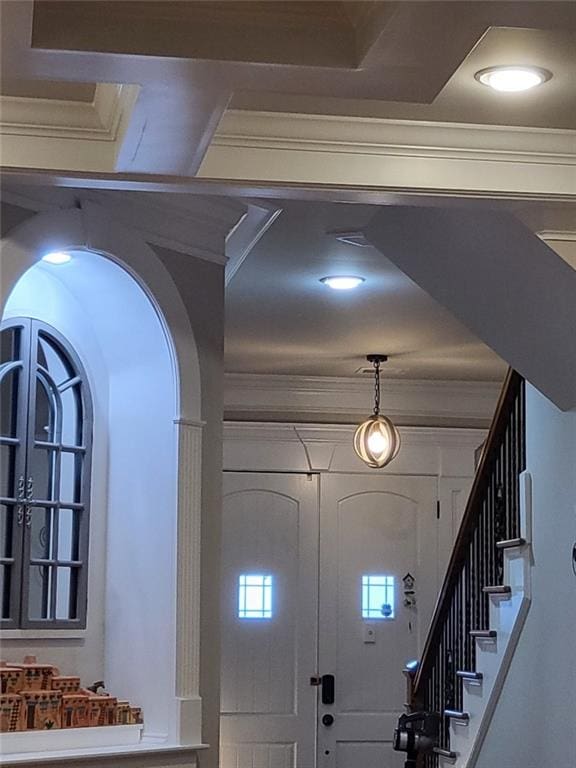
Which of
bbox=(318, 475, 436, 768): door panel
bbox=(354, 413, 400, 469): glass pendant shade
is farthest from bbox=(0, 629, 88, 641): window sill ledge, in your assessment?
bbox=(318, 475, 436, 768): door panel

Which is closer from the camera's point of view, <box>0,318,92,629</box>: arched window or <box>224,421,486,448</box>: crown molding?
<box>0,318,92,629</box>: arched window

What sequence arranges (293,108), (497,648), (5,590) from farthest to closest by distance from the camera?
1. (497,648)
2. (5,590)
3. (293,108)

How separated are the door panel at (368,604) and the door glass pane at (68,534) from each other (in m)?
3.78

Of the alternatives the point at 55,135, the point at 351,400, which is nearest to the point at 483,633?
the point at 55,135

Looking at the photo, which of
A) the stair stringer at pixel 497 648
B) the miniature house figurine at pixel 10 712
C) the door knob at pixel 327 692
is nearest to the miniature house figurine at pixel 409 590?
the door knob at pixel 327 692

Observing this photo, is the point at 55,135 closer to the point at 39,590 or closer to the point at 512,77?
the point at 512,77

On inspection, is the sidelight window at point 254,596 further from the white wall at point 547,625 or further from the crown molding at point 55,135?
the crown molding at point 55,135

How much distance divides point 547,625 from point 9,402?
2.16 m

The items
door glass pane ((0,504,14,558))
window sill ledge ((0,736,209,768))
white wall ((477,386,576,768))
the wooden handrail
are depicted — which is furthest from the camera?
the wooden handrail

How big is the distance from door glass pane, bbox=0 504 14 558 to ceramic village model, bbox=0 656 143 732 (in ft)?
1.12

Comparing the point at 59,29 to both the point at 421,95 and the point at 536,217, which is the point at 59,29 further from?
the point at 536,217

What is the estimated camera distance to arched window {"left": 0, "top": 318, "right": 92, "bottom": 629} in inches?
148

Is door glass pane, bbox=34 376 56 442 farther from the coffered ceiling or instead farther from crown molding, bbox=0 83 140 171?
crown molding, bbox=0 83 140 171

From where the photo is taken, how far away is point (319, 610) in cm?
757
